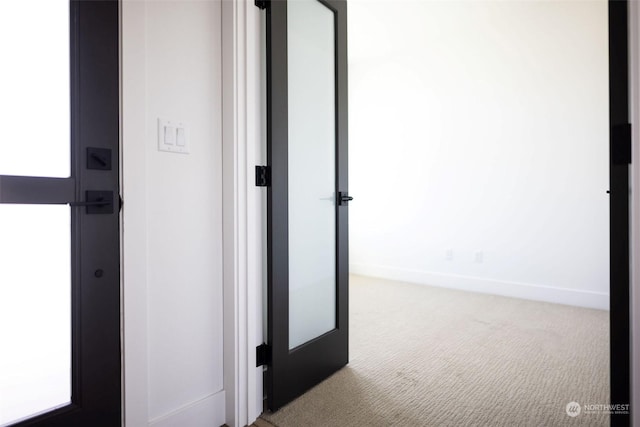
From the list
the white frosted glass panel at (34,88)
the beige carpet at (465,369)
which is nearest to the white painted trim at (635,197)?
the beige carpet at (465,369)

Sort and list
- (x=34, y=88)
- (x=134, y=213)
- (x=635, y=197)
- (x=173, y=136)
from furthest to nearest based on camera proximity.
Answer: (x=173, y=136) < (x=134, y=213) < (x=34, y=88) < (x=635, y=197)

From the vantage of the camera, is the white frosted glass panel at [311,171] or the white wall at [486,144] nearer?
the white frosted glass panel at [311,171]

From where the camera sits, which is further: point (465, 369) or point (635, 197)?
point (465, 369)

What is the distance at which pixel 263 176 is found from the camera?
5.27ft

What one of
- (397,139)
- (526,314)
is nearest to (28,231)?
(526,314)

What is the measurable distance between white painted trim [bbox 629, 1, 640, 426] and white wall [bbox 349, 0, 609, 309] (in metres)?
2.55

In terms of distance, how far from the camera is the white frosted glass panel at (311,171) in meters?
1.79

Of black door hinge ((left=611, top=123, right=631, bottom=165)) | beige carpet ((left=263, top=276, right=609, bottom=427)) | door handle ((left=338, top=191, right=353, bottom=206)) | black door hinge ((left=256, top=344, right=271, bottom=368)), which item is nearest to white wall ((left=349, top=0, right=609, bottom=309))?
beige carpet ((left=263, top=276, right=609, bottom=427))

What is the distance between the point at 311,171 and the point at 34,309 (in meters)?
1.26

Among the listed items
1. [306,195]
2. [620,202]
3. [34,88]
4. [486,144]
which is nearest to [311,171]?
[306,195]

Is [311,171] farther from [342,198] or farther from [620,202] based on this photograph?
[620,202]

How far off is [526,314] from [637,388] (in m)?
2.27

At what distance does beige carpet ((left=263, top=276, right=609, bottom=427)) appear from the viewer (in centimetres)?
160

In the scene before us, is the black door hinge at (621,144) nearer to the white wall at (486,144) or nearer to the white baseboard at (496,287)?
the white wall at (486,144)
